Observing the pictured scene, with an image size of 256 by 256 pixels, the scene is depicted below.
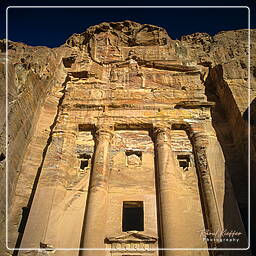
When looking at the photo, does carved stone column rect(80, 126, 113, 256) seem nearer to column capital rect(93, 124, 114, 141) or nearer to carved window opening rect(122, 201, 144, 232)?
column capital rect(93, 124, 114, 141)

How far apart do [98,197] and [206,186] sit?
14.4 feet

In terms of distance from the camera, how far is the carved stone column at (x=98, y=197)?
924 cm

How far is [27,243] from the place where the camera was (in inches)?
358

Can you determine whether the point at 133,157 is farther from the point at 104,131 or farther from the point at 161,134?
the point at 104,131

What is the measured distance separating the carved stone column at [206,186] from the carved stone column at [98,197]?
3918 mm

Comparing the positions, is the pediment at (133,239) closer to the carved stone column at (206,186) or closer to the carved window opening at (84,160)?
the carved stone column at (206,186)

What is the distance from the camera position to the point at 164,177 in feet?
36.2

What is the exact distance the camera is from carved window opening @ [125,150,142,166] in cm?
1224

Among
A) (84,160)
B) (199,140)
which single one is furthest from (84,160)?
(199,140)

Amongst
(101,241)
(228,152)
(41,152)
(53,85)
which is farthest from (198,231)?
(53,85)

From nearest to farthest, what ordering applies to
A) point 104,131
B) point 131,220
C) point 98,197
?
1. point 98,197
2. point 104,131
3. point 131,220

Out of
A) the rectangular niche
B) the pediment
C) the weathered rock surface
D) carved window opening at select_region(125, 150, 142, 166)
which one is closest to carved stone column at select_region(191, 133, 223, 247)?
the weathered rock surface

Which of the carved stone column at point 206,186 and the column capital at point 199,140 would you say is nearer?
the carved stone column at point 206,186

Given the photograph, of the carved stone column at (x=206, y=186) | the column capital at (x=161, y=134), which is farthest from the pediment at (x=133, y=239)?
the column capital at (x=161, y=134)
